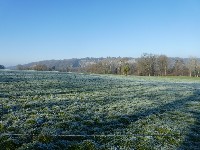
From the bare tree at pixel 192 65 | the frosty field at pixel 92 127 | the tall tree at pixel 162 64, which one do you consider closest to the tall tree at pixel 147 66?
the tall tree at pixel 162 64

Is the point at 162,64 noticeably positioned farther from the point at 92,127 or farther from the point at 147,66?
the point at 92,127

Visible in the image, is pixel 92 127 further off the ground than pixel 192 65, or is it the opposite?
pixel 192 65

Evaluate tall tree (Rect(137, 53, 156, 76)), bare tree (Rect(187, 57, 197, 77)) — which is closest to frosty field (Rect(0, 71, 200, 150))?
tall tree (Rect(137, 53, 156, 76))

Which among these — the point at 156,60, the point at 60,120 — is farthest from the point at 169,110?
the point at 156,60

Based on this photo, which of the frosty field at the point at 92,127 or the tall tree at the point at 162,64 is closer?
the frosty field at the point at 92,127

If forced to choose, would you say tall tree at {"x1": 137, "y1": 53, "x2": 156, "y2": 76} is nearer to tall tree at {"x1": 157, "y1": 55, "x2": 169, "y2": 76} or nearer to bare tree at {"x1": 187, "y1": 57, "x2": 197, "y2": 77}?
tall tree at {"x1": 157, "y1": 55, "x2": 169, "y2": 76}

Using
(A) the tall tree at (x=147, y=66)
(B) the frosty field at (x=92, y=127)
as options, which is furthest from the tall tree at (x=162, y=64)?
(B) the frosty field at (x=92, y=127)

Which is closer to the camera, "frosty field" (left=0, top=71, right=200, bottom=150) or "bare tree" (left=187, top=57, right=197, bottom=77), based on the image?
"frosty field" (left=0, top=71, right=200, bottom=150)

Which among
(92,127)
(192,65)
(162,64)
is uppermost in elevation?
(162,64)

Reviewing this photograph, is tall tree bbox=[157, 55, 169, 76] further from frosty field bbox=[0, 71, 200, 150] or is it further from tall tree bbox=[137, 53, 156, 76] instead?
frosty field bbox=[0, 71, 200, 150]

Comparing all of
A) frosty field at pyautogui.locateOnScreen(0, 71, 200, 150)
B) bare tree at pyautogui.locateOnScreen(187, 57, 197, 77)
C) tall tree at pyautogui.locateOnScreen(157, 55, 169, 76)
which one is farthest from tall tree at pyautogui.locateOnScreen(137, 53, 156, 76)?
frosty field at pyautogui.locateOnScreen(0, 71, 200, 150)

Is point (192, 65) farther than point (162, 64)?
Yes

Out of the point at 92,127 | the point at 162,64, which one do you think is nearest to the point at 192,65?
the point at 162,64

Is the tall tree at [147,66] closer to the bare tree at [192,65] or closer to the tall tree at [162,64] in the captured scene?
the tall tree at [162,64]
